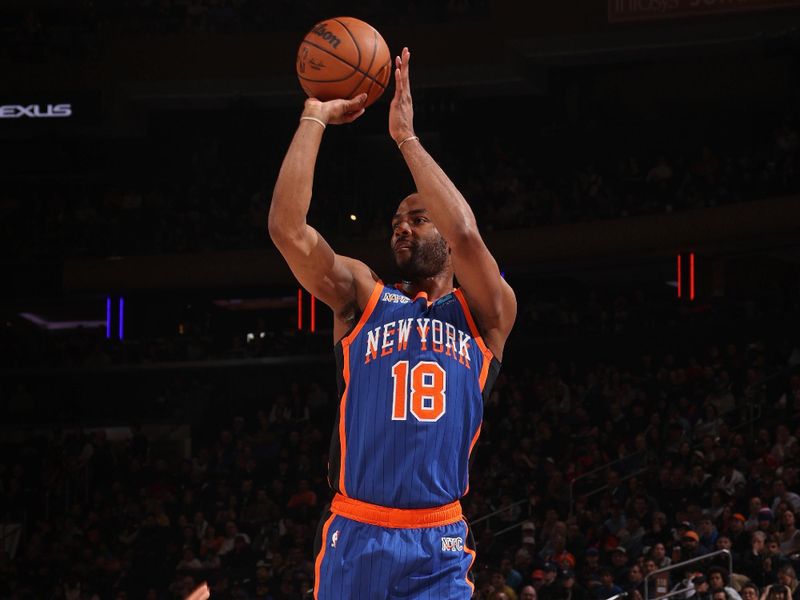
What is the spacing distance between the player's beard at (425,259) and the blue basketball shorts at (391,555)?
826 mm

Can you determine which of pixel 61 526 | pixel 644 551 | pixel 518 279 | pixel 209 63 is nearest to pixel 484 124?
pixel 518 279

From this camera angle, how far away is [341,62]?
14.6ft

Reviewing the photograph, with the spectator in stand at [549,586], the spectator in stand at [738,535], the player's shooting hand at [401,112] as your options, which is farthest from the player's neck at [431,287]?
the spectator in stand at [549,586]

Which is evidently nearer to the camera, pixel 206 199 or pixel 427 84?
pixel 427 84

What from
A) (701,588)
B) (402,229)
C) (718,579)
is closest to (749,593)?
(718,579)

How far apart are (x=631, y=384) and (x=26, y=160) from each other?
13.2 metres

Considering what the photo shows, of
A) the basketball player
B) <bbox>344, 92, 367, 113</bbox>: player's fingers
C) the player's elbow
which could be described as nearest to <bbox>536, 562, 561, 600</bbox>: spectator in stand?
the basketball player

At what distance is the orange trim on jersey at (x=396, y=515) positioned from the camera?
4020mm

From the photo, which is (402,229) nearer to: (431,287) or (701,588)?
(431,287)

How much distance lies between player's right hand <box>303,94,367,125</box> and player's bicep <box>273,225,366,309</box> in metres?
0.41

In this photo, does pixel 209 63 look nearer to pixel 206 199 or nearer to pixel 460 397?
pixel 206 199

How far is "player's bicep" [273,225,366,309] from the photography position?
13.1 feet

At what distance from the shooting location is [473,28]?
71.9 feet

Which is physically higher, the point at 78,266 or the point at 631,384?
the point at 78,266
